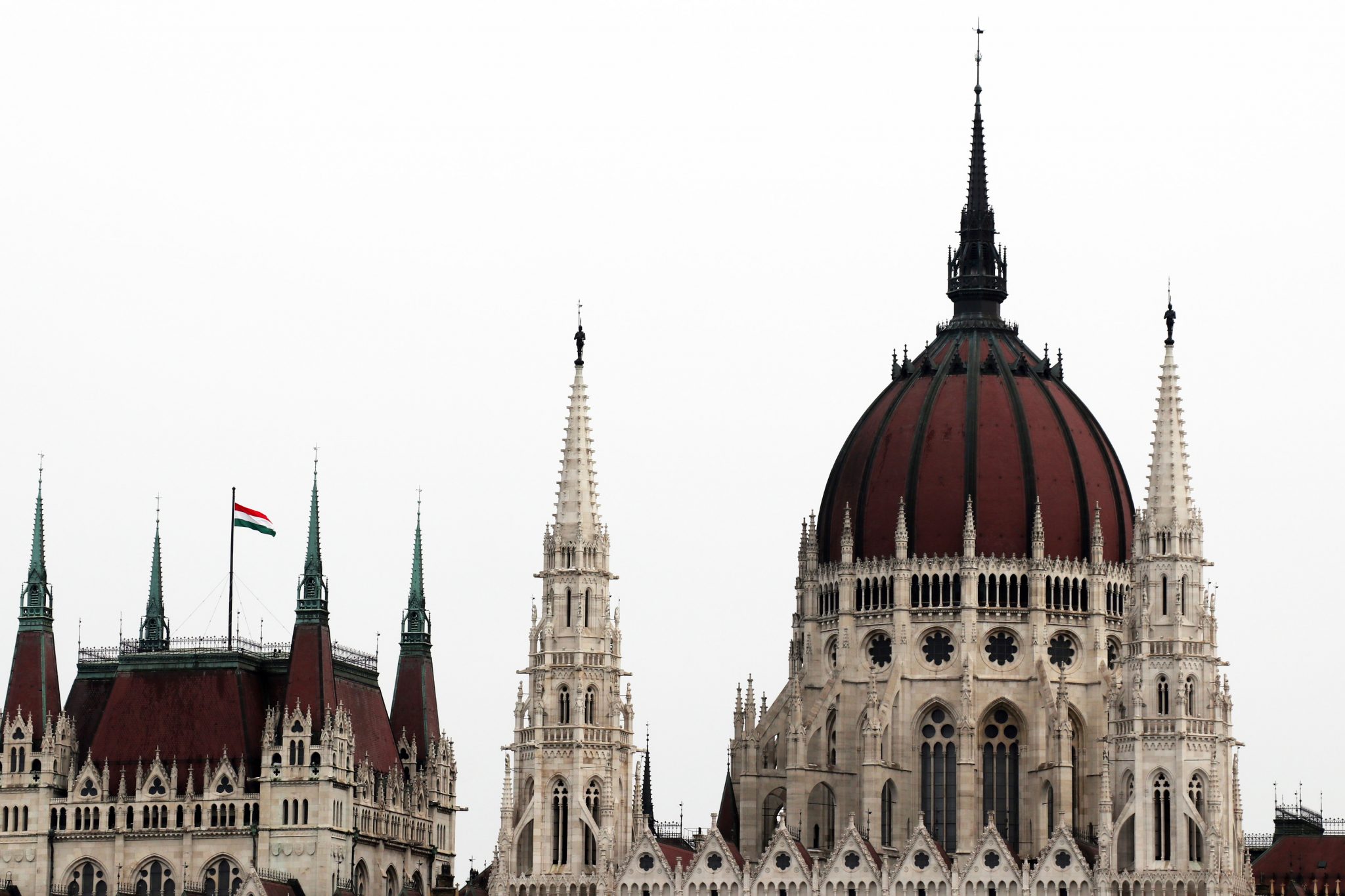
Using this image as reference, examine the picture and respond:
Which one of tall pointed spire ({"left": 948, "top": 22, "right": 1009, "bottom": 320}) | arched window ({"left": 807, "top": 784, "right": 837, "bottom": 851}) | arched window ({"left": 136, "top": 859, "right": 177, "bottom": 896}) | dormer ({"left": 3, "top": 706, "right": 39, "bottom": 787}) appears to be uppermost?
tall pointed spire ({"left": 948, "top": 22, "right": 1009, "bottom": 320})

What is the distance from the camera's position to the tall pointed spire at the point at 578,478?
15112cm

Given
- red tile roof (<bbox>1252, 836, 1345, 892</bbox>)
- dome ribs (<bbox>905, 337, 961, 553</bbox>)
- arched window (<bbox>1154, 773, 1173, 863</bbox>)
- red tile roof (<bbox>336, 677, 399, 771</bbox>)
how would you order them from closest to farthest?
arched window (<bbox>1154, 773, 1173, 863</bbox>) → dome ribs (<bbox>905, 337, 961, 553</bbox>) → red tile roof (<bbox>1252, 836, 1345, 892</bbox>) → red tile roof (<bbox>336, 677, 399, 771</bbox>)

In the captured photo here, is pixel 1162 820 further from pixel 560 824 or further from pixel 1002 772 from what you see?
pixel 560 824

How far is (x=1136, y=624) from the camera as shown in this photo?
472 feet

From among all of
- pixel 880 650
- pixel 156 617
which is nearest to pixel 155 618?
pixel 156 617

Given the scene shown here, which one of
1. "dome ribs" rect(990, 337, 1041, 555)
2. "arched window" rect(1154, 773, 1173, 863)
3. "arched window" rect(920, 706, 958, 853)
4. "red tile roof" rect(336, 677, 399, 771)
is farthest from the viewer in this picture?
"red tile roof" rect(336, 677, 399, 771)

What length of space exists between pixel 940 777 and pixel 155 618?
38.2 meters

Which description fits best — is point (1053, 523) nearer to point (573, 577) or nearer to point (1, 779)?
point (573, 577)

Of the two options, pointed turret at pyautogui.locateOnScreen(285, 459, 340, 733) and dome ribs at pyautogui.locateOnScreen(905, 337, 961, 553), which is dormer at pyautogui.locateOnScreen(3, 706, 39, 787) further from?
dome ribs at pyautogui.locateOnScreen(905, 337, 961, 553)

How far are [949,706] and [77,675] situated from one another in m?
40.5

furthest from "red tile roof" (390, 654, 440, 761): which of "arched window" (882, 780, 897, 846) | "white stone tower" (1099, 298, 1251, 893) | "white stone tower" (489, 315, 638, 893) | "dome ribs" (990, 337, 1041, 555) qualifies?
"white stone tower" (1099, 298, 1251, 893)

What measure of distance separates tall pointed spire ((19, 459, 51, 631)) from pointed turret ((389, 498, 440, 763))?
17.1m

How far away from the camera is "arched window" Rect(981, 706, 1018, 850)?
154 meters

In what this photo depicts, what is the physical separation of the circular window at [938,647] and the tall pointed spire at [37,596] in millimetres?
40138
